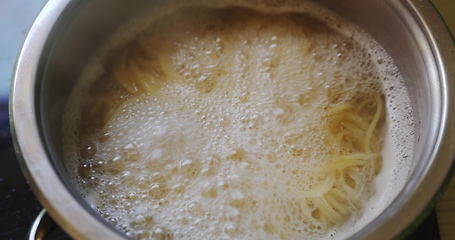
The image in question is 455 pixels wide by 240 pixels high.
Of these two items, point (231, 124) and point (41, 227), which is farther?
point (231, 124)

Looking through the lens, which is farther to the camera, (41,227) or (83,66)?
(83,66)

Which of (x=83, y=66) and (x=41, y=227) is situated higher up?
(x=83, y=66)

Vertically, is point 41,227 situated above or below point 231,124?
below

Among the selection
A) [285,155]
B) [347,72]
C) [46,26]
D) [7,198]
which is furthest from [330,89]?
[7,198]

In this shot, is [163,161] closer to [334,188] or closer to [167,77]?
[167,77]
